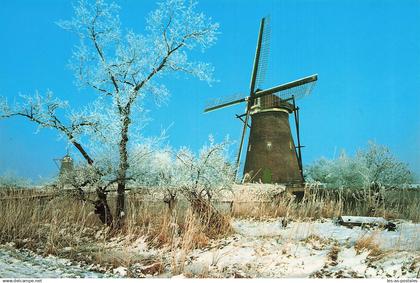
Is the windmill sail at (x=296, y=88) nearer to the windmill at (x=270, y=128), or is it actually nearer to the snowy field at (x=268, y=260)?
the windmill at (x=270, y=128)

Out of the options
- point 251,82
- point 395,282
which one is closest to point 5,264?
point 395,282

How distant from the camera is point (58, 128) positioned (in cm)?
539

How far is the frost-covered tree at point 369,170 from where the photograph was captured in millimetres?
12859

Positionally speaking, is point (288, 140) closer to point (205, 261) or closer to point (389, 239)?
point (389, 239)

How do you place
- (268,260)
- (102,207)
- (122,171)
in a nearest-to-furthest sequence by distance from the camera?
(268,260) → (122,171) → (102,207)

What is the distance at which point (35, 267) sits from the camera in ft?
14.1

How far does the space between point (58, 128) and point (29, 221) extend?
199cm

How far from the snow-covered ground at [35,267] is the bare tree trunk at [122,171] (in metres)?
1.29

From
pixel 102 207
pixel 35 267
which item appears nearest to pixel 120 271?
pixel 35 267

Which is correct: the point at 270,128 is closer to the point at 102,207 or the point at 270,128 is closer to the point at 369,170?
the point at 369,170

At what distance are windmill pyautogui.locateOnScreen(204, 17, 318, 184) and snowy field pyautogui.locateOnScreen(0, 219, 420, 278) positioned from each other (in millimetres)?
8936

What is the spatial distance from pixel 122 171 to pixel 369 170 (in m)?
10.5

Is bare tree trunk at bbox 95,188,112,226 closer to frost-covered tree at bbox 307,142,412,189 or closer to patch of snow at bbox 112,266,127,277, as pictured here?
patch of snow at bbox 112,266,127,277

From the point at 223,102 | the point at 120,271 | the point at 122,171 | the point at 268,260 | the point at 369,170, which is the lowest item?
the point at 120,271
